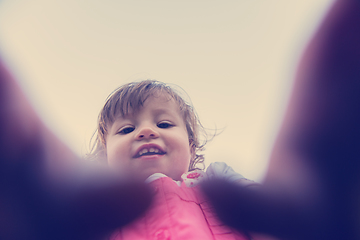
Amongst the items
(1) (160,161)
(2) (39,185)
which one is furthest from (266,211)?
(2) (39,185)

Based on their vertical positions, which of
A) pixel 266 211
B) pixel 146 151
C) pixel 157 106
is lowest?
pixel 266 211

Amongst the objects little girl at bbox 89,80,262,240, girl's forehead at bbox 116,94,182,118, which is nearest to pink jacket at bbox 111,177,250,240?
little girl at bbox 89,80,262,240

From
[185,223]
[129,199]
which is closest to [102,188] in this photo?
[129,199]

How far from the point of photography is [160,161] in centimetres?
61

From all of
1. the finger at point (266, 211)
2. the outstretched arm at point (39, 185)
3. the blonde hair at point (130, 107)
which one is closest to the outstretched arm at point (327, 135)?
the finger at point (266, 211)

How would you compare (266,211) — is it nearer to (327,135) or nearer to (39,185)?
(327,135)

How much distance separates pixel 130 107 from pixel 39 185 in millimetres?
388

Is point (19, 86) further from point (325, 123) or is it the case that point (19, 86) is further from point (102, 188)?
point (325, 123)

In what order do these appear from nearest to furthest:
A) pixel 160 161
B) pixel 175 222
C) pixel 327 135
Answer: pixel 327 135 < pixel 175 222 < pixel 160 161

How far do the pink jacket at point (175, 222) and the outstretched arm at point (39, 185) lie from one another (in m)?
0.07

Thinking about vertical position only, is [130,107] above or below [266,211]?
above

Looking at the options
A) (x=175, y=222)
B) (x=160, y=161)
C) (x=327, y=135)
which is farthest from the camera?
(x=160, y=161)

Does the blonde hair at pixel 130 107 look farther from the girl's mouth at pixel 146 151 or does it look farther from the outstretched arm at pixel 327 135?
the outstretched arm at pixel 327 135

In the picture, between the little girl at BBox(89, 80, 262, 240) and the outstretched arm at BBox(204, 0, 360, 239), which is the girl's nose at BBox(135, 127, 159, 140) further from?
the outstretched arm at BBox(204, 0, 360, 239)
